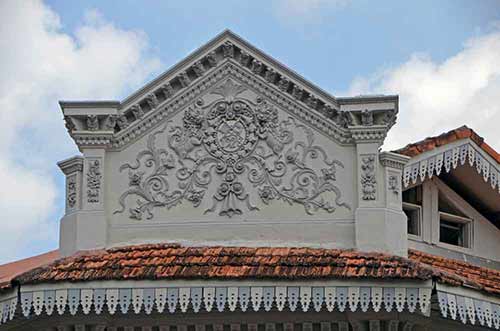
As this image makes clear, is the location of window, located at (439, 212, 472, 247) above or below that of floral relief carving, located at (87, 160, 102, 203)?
below

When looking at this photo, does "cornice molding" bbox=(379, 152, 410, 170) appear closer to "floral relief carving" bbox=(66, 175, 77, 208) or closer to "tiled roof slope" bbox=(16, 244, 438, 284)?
"tiled roof slope" bbox=(16, 244, 438, 284)

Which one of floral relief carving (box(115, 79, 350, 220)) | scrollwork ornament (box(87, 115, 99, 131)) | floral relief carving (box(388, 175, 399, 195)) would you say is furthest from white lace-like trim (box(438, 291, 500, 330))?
scrollwork ornament (box(87, 115, 99, 131))

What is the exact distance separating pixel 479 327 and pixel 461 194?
3.26 metres

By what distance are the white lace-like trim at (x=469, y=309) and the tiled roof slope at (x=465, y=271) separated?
222 mm

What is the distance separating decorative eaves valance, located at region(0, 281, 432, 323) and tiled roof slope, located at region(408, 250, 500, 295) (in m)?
1.02

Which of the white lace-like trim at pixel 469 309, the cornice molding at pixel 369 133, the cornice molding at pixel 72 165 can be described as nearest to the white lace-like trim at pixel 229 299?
the white lace-like trim at pixel 469 309

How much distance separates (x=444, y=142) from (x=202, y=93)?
12.5 feet

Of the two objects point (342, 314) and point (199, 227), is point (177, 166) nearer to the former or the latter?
point (199, 227)

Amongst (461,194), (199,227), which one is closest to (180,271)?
(199,227)

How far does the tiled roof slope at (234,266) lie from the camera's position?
2073 centimetres

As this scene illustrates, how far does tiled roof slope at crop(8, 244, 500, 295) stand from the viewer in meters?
20.7

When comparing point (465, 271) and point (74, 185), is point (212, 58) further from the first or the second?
point (465, 271)

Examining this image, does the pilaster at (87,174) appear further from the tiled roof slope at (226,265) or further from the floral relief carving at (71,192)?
the tiled roof slope at (226,265)

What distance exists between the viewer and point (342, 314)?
21250mm
